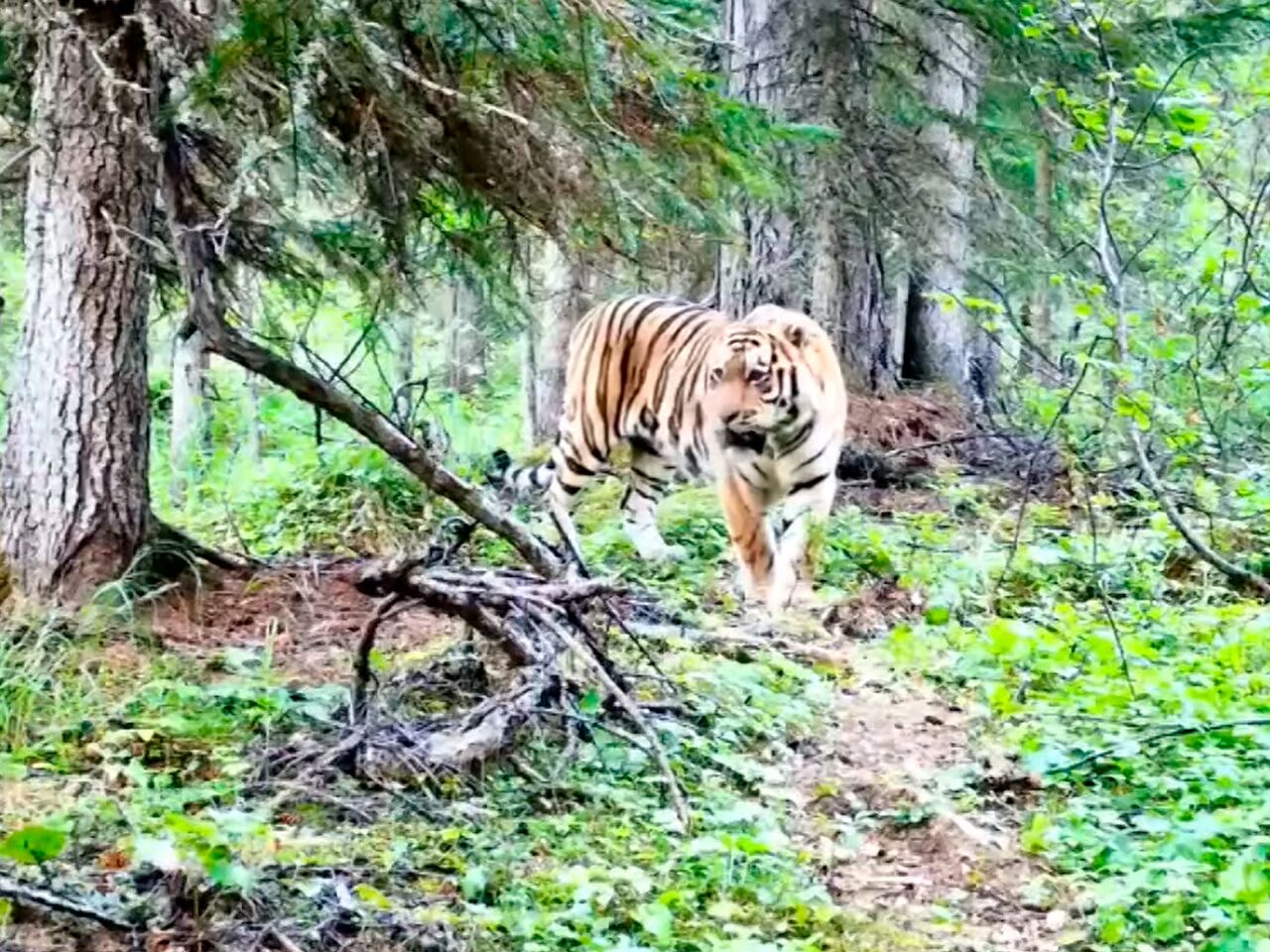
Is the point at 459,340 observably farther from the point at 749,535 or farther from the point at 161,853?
the point at 161,853

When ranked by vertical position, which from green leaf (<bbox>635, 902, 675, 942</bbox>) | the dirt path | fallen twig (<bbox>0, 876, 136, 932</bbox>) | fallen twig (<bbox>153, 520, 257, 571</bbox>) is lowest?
the dirt path

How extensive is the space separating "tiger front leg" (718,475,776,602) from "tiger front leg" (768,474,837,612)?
67mm

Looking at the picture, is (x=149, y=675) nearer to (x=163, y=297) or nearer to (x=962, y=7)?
(x=163, y=297)

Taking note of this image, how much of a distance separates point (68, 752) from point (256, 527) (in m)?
4.09

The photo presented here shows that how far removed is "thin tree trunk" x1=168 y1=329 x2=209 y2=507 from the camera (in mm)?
10242

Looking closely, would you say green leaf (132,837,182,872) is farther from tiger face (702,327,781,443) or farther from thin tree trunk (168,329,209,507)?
thin tree trunk (168,329,209,507)

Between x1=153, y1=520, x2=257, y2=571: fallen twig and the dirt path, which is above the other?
x1=153, y1=520, x2=257, y2=571: fallen twig

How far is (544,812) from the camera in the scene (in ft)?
13.4

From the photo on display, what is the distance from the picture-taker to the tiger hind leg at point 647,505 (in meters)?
8.20

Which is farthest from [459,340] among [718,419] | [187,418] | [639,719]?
[639,719]

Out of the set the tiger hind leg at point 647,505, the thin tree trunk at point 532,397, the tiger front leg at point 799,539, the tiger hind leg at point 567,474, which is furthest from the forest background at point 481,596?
the thin tree trunk at point 532,397

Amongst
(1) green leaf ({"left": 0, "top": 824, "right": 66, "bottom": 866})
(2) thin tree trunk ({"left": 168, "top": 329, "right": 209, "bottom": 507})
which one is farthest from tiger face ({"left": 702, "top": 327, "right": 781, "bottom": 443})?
(1) green leaf ({"left": 0, "top": 824, "right": 66, "bottom": 866})

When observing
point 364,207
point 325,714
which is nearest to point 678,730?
point 325,714

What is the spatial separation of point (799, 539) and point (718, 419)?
0.74 m
